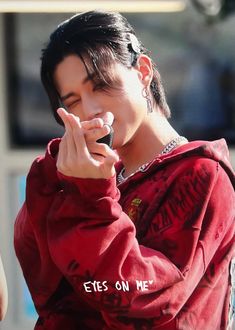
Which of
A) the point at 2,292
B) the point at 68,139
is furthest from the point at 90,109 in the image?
the point at 2,292

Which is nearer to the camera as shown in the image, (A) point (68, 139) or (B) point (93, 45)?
(A) point (68, 139)

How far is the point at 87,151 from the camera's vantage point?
6.52 feet

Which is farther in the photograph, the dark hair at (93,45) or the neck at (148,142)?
the neck at (148,142)

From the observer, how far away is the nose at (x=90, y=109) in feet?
7.38

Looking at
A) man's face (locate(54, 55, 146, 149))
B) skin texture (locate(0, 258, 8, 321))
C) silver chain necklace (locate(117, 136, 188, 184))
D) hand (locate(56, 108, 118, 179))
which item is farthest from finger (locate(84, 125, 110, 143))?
skin texture (locate(0, 258, 8, 321))

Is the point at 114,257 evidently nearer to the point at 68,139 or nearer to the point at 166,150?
the point at 68,139

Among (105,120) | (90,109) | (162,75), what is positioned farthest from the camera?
(162,75)

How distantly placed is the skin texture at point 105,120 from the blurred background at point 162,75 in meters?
3.06

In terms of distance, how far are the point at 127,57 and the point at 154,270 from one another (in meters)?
0.56

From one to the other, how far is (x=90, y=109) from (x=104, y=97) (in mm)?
48

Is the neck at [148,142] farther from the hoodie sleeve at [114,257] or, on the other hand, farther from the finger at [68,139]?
the finger at [68,139]

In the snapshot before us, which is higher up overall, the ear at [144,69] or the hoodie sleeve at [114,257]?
the ear at [144,69]

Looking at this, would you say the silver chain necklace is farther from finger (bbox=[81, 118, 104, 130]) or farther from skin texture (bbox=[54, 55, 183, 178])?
finger (bbox=[81, 118, 104, 130])

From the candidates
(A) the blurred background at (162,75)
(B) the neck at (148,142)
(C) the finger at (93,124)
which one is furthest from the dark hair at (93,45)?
(A) the blurred background at (162,75)
